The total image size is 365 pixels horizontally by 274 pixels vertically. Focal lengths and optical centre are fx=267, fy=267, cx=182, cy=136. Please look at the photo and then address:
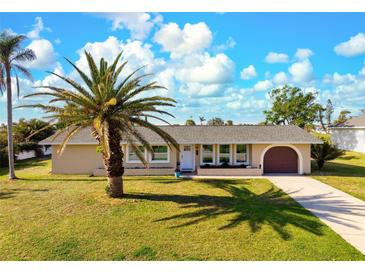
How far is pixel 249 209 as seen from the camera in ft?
38.3

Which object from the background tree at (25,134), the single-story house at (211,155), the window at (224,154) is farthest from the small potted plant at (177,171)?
the background tree at (25,134)

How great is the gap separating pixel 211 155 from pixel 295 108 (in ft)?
86.5

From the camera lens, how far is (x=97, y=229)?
31.4ft

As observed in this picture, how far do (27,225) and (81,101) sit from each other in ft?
18.8

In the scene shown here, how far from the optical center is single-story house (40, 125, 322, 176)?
20.8 meters

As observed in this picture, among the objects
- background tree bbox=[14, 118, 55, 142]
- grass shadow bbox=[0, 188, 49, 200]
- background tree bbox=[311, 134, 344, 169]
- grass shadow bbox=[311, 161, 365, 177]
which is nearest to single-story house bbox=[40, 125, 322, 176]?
grass shadow bbox=[311, 161, 365, 177]

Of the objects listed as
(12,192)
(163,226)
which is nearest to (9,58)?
(12,192)

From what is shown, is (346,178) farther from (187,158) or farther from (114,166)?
(114,166)

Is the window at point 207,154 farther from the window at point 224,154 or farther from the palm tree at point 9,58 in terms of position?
the palm tree at point 9,58

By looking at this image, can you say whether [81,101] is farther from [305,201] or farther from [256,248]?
[305,201]

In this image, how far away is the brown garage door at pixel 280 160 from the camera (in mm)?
21453

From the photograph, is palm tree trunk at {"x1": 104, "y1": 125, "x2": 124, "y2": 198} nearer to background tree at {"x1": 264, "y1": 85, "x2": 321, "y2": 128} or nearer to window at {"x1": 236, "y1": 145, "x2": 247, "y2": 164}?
window at {"x1": 236, "y1": 145, "x2": 247, "y2": 164}

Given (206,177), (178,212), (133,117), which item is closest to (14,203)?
(133,117)

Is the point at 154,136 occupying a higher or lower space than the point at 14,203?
higher
